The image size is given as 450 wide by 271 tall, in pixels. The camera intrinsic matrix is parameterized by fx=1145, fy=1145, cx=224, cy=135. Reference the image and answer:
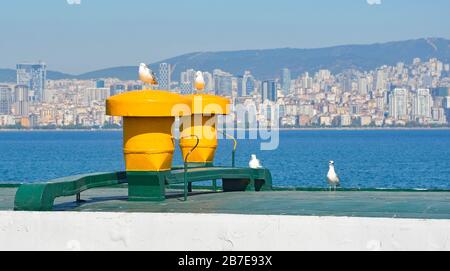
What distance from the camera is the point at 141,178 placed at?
1295 cm

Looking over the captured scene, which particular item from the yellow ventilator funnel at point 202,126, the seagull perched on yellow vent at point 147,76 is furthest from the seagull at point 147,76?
the yellow ventilator funnel at point 202,126

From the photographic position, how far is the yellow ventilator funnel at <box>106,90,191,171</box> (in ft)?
40.1

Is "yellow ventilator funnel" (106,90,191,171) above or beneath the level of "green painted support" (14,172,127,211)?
above

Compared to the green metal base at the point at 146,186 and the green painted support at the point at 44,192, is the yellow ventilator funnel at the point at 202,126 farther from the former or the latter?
the green painted support at the point at 44,192

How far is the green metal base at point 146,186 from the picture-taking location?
1290 centimetres

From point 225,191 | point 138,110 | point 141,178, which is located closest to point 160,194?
point 141,178

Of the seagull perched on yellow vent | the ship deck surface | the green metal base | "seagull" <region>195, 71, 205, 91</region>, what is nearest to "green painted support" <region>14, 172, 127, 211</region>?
the ship deck surface

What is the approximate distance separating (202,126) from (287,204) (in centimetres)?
335

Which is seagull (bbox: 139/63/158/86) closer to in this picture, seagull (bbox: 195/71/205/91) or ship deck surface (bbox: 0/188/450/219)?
ship deck surface (bbox: 0/188/450/219)

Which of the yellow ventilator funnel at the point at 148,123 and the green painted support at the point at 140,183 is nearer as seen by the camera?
the green painted support at the point at 140,183

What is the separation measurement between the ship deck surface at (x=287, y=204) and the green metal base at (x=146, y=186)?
0.44ft

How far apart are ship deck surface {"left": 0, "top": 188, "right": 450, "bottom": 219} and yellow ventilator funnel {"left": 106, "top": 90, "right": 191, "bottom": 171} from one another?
0.49 m
